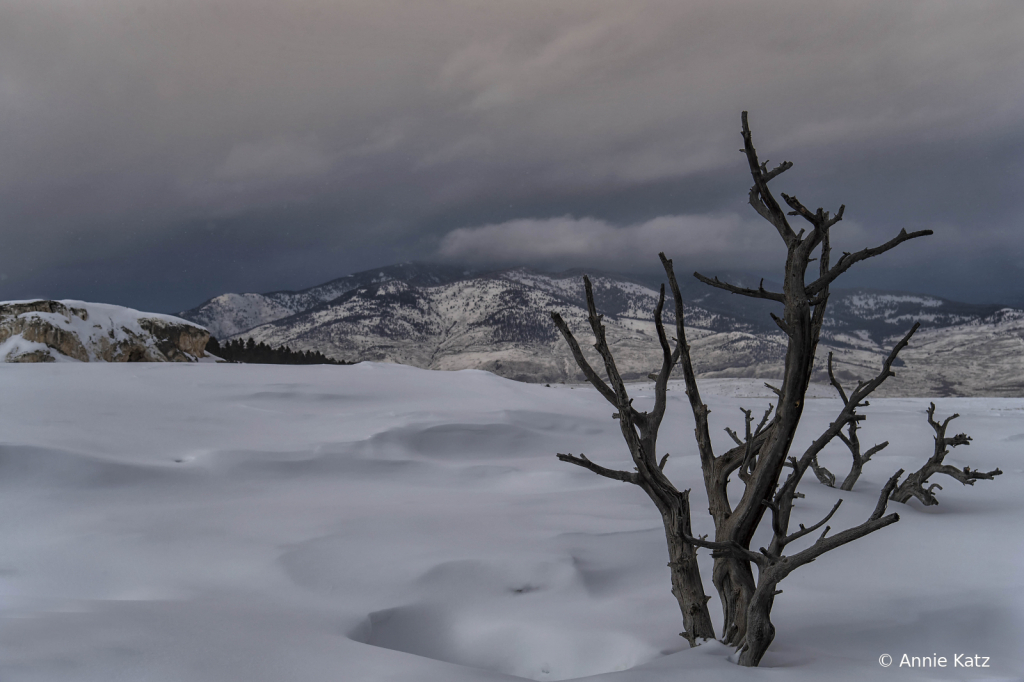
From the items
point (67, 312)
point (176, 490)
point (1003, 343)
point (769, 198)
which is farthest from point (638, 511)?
point (1003, 343)

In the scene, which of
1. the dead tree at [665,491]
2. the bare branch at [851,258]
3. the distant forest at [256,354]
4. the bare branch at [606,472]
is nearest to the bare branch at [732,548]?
the dead tree at [665,491]

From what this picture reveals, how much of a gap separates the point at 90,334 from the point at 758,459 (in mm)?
22263

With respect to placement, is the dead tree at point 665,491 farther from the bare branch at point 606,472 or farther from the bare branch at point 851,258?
the bare branch at point 851,258

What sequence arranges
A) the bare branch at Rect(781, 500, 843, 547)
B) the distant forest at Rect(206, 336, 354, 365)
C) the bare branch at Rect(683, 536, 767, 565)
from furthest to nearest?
the distant forest at Rect(206, 336, 354, 365), the bare branch at Rect(683, 536, 767, 565), the bare branch at Rect(781, 500, 843, 547)

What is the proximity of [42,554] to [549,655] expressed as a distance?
4196 millimetres

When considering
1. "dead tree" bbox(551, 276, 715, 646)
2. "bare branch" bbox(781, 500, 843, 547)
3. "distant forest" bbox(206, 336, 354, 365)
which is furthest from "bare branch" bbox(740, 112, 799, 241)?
"distant forest" bbox(206, 336, 354, 365)

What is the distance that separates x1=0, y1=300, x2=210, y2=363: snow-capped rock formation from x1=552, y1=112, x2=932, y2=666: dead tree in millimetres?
20100

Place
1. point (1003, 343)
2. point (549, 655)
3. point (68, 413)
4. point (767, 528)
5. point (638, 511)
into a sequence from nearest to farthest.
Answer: point (549, 655)
point (767, 528)
point (638, 511)
point (68, 413)
point (1003, 343)

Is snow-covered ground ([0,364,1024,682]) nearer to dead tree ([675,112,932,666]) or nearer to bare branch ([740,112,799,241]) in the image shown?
dead tree ([675,112,932,666])

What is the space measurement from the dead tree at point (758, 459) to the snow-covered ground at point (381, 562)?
328mm

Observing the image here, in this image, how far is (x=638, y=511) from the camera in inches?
275

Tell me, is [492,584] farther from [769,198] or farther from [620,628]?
[769,198]

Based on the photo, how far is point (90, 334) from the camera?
18.9 metres

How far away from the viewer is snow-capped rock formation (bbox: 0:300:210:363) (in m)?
17.2
